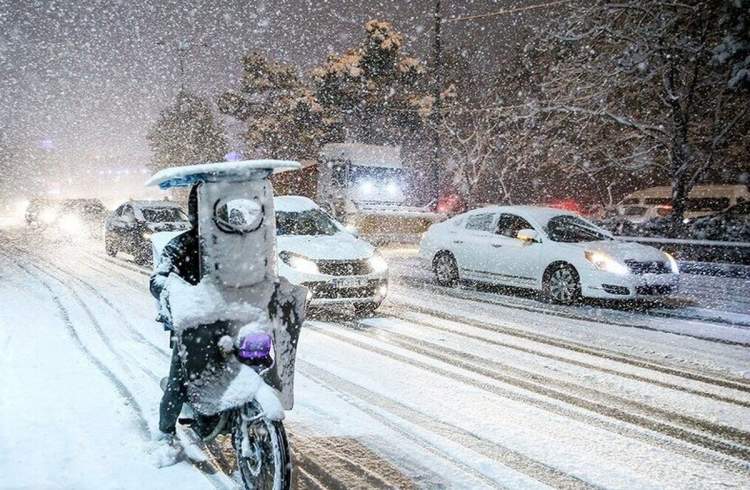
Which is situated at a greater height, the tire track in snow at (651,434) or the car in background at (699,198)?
the car in background at (699,198)

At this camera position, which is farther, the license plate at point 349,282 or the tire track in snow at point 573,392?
the license plate at point 349,282

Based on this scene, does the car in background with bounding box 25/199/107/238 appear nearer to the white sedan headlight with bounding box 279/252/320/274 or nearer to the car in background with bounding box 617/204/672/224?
the white sedan headlight with bounding box 279/252/320/274

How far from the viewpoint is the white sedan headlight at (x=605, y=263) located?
959 centimetres

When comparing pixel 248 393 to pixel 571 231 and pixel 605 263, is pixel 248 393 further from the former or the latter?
pixel 571 231

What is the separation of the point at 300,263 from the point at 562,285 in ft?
15.2

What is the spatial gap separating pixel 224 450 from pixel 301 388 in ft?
4.68

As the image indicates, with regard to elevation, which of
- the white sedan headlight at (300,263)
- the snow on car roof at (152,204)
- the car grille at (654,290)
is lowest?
the car grille at (654,290)

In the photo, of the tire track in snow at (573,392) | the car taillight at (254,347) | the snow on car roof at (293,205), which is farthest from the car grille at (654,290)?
the car taillight at (254,347)

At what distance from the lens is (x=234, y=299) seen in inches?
135

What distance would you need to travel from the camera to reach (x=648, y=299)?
31.4 ft

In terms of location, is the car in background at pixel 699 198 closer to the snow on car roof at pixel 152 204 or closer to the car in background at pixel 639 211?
the car in background at pixel 639 211

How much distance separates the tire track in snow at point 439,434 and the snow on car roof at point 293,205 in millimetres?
4853

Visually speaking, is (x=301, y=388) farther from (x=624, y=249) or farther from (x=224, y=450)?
(x=624, y=249)

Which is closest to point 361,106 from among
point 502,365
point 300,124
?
point 300,124
